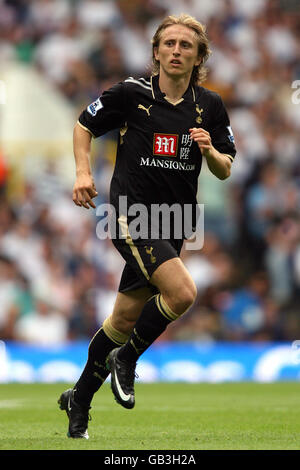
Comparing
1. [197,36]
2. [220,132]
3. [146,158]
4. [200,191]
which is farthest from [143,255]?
[200,191]

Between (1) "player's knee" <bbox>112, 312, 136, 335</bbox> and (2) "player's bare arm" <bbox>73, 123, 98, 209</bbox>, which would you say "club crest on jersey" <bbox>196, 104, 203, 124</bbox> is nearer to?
(2) "player's bare arm" <bbox>73, 123, 98, 209</bbox>

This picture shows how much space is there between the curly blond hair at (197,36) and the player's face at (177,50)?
3 cm

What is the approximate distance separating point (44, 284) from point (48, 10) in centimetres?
480

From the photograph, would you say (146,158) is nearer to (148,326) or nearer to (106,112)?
(106,112)

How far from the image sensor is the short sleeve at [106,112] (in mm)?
5211

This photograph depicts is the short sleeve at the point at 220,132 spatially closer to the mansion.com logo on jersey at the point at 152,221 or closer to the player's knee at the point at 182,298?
the mansion.com logo on jersey at the point at 152,221

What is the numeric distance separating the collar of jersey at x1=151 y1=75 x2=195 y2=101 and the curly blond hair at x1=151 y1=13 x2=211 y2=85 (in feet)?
0.36

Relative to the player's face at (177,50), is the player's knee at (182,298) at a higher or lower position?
lower

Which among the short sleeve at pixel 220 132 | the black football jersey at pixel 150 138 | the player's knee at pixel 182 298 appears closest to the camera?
the player's knee at pixel 182 298

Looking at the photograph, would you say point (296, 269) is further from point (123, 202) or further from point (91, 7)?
point (123, 202)

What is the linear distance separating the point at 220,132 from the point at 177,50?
0.56 metres

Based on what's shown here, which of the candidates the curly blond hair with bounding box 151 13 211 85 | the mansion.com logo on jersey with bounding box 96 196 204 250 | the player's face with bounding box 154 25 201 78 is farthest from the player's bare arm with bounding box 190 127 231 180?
the curly blond hair with bounding box 151 13 211 85

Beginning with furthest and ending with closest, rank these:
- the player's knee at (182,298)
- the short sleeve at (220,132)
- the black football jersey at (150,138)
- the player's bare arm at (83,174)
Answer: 1. the short sleeve at (220,132)
2. the black football jersey at (150,138)
3. the player's bare arm at (83,174)
4. the player's knee at (182,298)

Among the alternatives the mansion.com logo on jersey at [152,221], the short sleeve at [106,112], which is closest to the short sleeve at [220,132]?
the mansion.com logo on jersey at [152,221]
